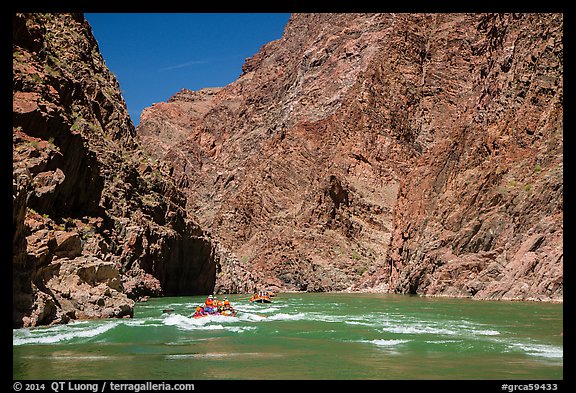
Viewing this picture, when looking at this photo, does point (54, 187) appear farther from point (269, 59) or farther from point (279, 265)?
point (269, 59)

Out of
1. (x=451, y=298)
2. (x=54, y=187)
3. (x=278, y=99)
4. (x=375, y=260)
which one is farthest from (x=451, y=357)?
(x=278, y=99)

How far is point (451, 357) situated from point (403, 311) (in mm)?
22340

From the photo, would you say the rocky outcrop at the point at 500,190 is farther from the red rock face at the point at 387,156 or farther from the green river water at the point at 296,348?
the green river water at the point at 296,348

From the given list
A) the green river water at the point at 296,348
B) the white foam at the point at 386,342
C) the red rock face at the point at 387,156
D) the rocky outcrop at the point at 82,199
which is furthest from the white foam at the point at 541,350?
the red rock face at the point at 387,156

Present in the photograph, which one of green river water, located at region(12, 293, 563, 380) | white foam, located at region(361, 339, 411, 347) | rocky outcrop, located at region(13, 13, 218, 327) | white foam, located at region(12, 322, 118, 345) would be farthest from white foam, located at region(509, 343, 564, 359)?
rocky outcrop, located at region(13, 13, 218, 327)

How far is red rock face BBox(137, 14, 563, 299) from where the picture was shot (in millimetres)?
56156

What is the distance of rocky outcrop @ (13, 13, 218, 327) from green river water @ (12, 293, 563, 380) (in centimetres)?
243

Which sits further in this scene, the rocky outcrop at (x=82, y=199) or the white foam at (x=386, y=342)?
the rocky outcrop at (x=82, y=199)

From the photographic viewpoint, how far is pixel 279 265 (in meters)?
98.4

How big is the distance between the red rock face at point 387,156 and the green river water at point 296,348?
62.3 feet

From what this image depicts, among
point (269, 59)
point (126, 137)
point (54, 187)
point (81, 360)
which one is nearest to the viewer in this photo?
point (81, 360)

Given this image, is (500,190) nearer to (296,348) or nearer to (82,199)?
(82,199)

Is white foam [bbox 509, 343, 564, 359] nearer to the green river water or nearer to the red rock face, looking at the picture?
the green river water

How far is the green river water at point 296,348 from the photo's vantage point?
1750 centimetres
